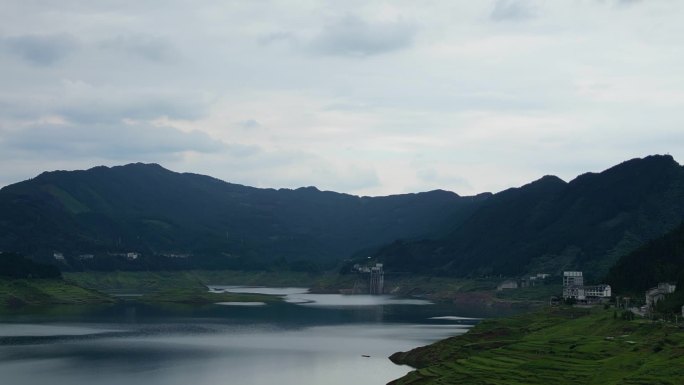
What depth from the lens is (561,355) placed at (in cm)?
10131

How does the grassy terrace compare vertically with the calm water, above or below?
above

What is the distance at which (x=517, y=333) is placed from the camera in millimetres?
137000

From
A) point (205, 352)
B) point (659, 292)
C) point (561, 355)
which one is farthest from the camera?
point (659, 292)

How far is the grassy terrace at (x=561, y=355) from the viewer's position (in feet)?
287

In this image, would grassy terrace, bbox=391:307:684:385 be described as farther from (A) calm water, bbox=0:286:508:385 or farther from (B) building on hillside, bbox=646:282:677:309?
(B) building on hillside, bbox=646:282:677:309

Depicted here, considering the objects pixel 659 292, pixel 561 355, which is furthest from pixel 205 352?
pixel 659 292

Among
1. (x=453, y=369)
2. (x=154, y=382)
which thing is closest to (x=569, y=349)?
(x=453, y=369)

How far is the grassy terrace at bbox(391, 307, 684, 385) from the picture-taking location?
287ft

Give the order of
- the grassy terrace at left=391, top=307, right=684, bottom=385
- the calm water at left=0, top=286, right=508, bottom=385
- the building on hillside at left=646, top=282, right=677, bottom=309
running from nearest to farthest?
the grassy terrace at left=391, top=307, right=684, bottom=385
the calm water at left=0, top=286, right=508, bottom=385
the building on hillside at left=646, top=282, right=677, bottom=309

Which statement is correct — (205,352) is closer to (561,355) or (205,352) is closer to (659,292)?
(561,355)

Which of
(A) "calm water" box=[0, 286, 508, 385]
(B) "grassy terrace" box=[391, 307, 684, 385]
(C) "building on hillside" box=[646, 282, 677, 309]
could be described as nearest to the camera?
(B) "grassy terrace" box=[391, 307, 684, 385]

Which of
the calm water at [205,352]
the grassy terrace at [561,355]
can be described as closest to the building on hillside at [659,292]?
the grassy terrace at [561,355]

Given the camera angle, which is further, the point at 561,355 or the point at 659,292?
the point at 659,292

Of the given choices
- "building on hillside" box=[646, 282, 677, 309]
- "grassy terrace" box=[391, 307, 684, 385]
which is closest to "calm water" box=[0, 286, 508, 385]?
"grassy terrace" box=[391, 307, 684, 385]
